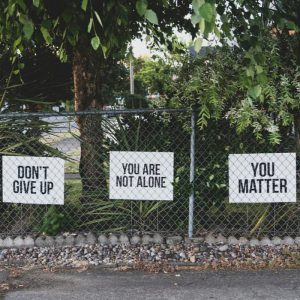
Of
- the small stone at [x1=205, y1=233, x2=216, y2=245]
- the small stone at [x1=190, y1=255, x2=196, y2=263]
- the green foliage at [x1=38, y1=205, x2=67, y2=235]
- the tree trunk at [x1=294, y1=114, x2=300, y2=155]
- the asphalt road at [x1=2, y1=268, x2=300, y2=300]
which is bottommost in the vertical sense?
the asphalt road at [x1=2, y1=268, x2=300, y2=300]

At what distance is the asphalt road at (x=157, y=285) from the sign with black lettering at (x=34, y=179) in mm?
987

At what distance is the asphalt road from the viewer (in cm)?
425

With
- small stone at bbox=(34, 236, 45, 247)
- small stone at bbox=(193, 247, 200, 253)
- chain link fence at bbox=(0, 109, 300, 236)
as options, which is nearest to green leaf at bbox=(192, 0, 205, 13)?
chain link fence at bbox=(0, 109, 300, 236)

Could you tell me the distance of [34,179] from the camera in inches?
223

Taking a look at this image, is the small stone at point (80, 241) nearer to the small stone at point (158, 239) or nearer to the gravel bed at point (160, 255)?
the gravel bed at point (160, 255)

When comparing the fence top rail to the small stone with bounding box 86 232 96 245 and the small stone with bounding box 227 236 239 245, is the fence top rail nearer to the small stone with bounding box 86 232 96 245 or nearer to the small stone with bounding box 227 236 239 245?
the small stone with bounding box 86 232 96 245

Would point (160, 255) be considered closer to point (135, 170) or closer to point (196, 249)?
point (196, 249)

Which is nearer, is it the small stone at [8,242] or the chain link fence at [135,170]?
the chain link fence at [135,170]

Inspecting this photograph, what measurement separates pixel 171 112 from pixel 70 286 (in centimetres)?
211

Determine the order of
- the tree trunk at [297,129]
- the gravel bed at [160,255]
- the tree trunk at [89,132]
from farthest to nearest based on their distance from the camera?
1. the tree trunk at [89,132]
2. the tree trunk at [297,129]
3. the gravel bed at [160,255]

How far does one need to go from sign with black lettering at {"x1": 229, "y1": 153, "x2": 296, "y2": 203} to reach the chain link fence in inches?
6.7

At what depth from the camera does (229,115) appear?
5.10m

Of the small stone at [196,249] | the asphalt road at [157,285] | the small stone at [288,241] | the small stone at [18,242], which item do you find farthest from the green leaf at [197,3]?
the small stone at [18,242]

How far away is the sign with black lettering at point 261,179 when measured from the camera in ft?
17.6
